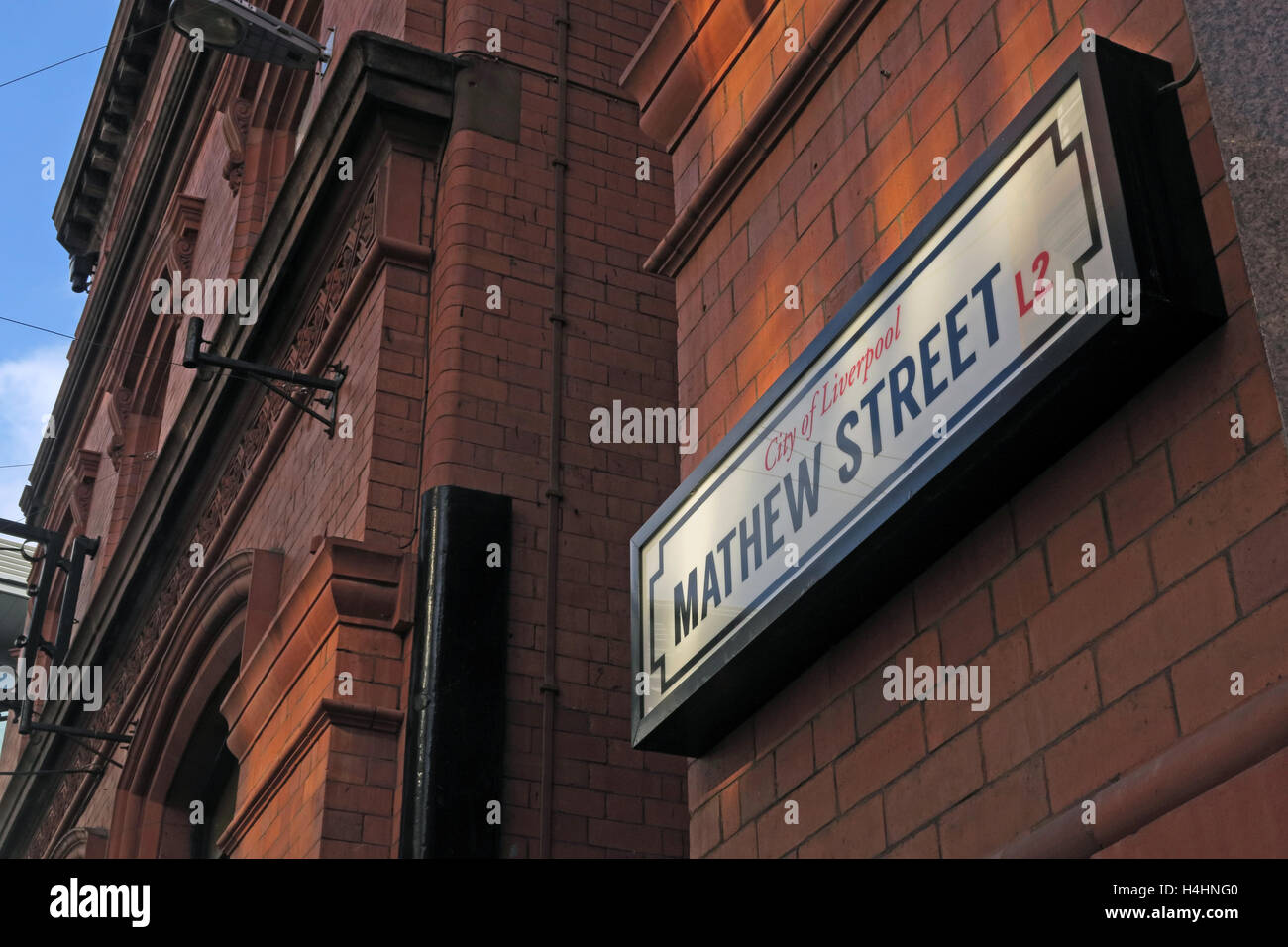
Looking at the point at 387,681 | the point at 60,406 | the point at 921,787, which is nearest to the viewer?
the point at 921,787

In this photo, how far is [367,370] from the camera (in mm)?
9367

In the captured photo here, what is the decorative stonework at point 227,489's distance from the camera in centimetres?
1024

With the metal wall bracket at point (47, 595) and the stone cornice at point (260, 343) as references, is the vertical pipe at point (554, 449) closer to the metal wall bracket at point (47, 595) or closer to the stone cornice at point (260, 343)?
the stone cornice at point (260, 343)

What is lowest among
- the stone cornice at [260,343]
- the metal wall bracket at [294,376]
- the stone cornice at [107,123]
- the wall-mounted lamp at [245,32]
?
the metal wall bracket at [294,376]

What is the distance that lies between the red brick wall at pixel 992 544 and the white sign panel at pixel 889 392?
269mm

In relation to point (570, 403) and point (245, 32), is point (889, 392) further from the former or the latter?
point (245, 32)

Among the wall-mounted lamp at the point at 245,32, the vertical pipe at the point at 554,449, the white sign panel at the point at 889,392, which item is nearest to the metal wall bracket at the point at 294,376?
the vertical pipe at the point at 554,449

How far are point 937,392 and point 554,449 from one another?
198 inches

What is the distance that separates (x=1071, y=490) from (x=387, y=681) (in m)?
5.02

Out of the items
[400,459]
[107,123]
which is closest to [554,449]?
[400,459]
